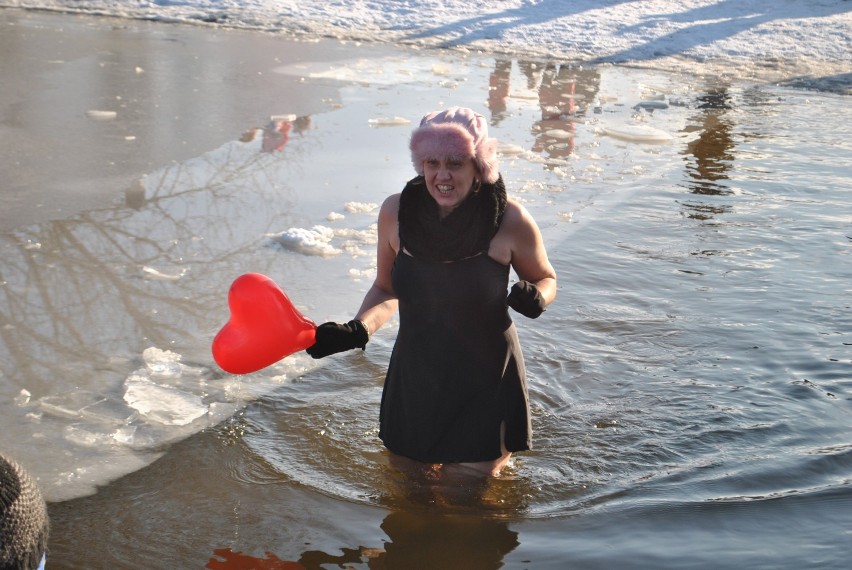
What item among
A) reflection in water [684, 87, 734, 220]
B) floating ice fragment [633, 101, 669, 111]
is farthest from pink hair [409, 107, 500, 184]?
floating ice fragment [633, 101, 669, 111]

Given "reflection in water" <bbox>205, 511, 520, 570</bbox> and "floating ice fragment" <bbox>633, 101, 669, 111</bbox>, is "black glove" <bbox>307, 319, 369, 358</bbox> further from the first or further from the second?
"floating ice fragment" <bbox>633, 101, 669, 111</bbox>

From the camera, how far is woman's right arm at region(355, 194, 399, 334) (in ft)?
12.9

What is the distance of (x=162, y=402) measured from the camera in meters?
4.41

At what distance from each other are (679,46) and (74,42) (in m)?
8.98

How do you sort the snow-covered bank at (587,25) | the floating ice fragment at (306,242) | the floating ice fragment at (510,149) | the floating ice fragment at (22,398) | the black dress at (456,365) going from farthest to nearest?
the snow-covered bank at (587,25), the floating ice fragment at (510,149), the floating ice fragment at (306,242), the floating ice fragment at (22,398), the black dress at (456,365)

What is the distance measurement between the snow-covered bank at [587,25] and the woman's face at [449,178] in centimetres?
1194

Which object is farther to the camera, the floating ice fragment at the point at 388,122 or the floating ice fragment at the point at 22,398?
the floating ice fragment at the point at 388,122

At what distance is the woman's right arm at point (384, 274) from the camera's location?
3.92m

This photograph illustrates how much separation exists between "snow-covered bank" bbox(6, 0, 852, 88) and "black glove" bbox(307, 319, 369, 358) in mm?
12142

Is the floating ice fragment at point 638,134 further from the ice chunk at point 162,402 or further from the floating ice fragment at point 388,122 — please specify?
the ice chunk at point 162,402

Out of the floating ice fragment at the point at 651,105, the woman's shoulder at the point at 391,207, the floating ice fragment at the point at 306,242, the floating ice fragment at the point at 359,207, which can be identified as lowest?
the floating ice fragment at the point at 306,242

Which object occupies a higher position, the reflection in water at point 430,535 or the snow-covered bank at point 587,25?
the snow-covered bank at point 587,25

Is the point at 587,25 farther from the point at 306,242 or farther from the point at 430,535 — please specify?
the point at 430,535

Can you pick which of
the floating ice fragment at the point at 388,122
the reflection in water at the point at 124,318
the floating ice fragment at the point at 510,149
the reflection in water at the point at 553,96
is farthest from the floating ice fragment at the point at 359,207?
the floating ice fragment at the point at 388,122
